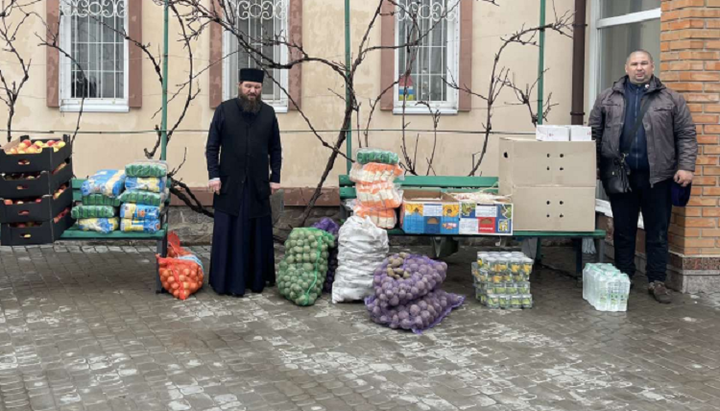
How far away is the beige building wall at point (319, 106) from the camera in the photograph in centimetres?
1098

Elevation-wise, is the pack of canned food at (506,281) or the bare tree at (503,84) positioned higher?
the bare tree at (503,84)

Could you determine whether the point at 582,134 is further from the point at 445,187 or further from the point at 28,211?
the point at 28,211

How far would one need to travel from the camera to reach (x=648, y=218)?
341 inches

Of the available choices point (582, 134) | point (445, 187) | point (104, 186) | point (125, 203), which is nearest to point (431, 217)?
point (445, 187)

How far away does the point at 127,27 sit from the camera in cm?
1098

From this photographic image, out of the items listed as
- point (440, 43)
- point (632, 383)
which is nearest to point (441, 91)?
point (440, 43)

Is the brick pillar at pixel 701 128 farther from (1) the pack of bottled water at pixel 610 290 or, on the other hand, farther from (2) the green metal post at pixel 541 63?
(2) the green metal post at pixel 541 63

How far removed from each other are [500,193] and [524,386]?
323 cm

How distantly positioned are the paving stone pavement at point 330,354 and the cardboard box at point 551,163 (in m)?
1.00

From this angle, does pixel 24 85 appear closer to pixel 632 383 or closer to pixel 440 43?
pixel 440 43

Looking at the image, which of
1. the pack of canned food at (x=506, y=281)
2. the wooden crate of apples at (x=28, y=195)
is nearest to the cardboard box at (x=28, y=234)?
the wooden crate of apples at (x=28, y=195)

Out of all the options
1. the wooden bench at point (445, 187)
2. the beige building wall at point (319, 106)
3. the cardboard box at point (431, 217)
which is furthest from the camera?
the beige building wall at point (319, 106)

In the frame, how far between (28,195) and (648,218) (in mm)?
5202

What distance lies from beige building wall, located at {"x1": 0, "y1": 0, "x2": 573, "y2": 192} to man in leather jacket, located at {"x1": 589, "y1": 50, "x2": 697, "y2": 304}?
7.99 feet
